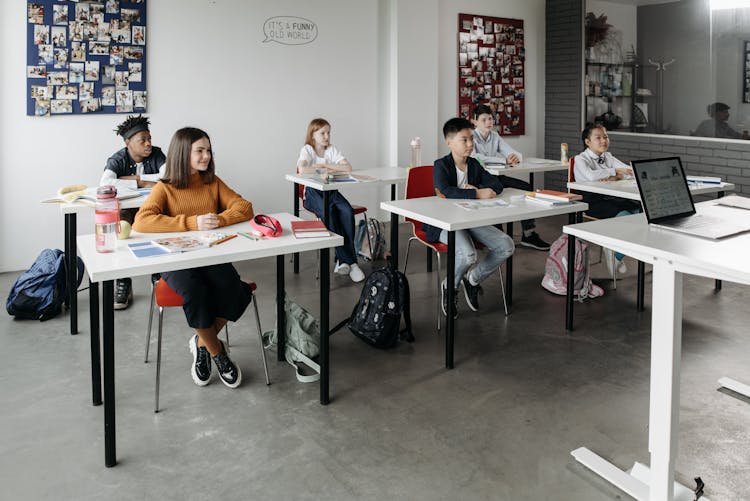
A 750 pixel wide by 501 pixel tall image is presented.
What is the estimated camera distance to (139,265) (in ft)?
7.69

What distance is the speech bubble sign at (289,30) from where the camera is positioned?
6.00 meters

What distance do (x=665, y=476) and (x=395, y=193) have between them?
3.47 m

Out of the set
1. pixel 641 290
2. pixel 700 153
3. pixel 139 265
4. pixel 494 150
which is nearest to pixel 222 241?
pixel 139 265

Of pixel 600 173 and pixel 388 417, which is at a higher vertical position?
pixel 600 173

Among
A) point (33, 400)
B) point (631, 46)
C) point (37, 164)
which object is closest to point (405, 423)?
point (33, 400)

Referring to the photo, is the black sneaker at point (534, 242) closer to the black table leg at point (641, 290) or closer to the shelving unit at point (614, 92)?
the black table leg at point (641, 290)

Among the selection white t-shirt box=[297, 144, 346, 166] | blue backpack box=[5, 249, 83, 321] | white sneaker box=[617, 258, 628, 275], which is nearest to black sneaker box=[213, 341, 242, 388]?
blue backpack box=[5, 249, 83, 321]

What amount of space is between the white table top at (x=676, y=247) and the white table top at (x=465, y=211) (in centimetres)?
70

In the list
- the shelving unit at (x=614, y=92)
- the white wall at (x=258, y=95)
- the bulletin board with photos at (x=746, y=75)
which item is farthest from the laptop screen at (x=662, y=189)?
the shelving unit at (x=614, y=92)

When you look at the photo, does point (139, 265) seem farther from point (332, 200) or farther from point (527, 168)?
point (527, 168)

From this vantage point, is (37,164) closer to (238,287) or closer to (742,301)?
(238,287)

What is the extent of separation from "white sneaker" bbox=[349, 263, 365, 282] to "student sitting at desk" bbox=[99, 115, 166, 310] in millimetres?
1480

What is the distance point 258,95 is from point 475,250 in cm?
300

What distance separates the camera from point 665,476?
210 cm
